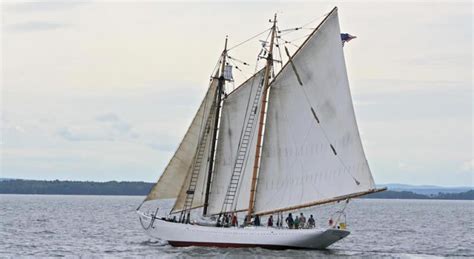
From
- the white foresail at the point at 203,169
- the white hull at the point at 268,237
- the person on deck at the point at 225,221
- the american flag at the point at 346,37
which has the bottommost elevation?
the white hull at the point at 268,237

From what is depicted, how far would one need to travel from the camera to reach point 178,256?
185 ft

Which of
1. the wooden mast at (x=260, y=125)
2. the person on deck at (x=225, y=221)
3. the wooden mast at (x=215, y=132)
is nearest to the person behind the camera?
the wooden mast at (x=260, y=125)

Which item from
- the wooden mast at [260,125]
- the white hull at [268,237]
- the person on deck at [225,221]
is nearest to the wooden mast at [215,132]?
the person on deck at [225,221]

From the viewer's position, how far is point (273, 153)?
57.0 metres

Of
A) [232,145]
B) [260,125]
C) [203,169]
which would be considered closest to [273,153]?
[260,125]

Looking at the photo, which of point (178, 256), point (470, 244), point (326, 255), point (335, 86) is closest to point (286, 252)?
point (326, 255)

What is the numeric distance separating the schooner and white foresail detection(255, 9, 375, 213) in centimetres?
6

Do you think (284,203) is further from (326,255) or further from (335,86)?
(335,86)

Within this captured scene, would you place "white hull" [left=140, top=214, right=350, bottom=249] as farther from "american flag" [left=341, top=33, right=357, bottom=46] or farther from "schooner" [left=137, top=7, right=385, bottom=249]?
"american flag" [left=341, top=33, right=357, bottom=46]

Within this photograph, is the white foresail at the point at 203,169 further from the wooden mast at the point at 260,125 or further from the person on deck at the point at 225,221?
the wooden mast at the point at 260,125

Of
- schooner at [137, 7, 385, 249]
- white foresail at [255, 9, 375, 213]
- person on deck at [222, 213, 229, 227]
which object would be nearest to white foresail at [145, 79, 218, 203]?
schooner at [137, 7, 385, 249]

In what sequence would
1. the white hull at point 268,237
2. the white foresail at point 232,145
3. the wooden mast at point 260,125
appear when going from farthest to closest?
the white foresail at point 232,145, the wooden mast at point 260,125, the white hull at point 268,237

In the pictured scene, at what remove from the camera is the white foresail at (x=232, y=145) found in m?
59.3

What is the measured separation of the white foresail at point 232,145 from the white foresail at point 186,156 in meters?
1.19
